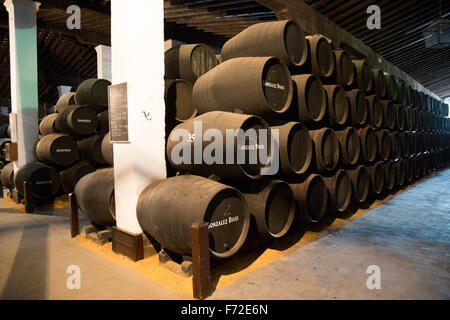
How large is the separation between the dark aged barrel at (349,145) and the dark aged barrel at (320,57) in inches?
40.8

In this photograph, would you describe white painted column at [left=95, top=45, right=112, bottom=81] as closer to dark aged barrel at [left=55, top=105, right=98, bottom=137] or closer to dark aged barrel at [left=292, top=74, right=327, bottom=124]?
dark aged barrel at [left=55, top=105, right=98, bottom=137]

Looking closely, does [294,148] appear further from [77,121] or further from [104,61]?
[104,61]

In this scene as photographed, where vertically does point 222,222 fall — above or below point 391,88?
below

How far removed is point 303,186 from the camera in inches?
159

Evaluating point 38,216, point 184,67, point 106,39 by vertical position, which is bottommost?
point 38,216

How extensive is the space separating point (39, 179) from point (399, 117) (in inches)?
340

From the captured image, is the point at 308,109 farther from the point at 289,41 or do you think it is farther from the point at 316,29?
the point at 316,29

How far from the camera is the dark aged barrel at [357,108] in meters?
5.49

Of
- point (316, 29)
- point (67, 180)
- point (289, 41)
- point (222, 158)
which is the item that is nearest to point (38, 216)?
point (67, 180)

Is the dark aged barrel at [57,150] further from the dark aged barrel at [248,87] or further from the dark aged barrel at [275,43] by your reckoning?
the dark aged barrel at [275,43]

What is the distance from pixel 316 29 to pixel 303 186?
4.19 metres

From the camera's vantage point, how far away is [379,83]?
261 inches

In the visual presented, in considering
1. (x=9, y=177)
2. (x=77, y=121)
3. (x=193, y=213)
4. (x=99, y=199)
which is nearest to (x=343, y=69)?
(x=193, y=213)
